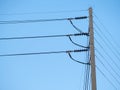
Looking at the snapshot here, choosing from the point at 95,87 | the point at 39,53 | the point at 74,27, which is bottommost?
the point at 95,87

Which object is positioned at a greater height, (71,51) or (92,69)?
(71,51)

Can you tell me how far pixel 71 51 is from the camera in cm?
1365

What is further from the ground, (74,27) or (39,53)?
(74,27)

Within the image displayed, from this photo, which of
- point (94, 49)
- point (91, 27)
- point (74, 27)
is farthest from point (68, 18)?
point (94, 49)

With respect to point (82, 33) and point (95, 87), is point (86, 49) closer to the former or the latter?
point (82, 33)

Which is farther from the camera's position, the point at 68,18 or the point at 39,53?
the point at 68,18

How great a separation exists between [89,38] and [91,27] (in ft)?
2.32

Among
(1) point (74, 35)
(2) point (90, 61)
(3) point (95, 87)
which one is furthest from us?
(1) point (74, 35)

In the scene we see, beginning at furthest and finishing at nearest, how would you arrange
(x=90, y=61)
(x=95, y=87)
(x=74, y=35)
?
(x=74, y=35) → (x=90, y=61) → (x=95, y=87)

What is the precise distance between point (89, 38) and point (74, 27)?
1268 mm

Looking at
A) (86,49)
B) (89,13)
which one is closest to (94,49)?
(86,49)

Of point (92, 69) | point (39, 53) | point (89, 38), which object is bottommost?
point (92, 69)

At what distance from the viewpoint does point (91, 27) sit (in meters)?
13.8

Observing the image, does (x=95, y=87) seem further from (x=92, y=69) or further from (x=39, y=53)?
(x=39, y=53)
